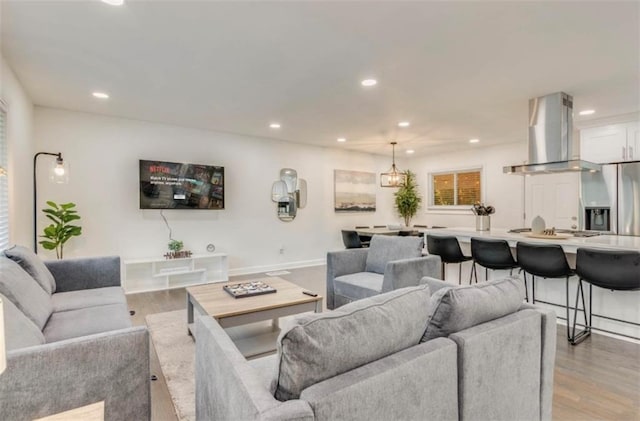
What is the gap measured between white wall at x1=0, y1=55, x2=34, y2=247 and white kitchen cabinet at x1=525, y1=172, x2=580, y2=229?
301 inches

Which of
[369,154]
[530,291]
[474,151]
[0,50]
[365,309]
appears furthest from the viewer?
[369,154]

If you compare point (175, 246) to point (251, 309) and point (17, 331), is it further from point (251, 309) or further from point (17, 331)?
point (17, 331)

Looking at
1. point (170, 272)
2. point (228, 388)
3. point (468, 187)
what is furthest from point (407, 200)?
point (228, 388)

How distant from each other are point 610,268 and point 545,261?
471 mm

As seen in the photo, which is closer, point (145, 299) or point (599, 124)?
point (145, 299)

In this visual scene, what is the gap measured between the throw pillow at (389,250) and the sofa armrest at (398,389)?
7.48ft

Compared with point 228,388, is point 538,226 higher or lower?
higher

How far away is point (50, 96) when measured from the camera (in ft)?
12.6

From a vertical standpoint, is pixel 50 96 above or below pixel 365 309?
above

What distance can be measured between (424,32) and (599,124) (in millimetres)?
4215

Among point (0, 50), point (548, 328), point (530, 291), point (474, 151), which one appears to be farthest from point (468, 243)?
point (0, 50)

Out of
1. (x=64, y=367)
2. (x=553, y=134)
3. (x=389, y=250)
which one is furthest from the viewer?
(x=553, y=134)

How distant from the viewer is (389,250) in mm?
3660

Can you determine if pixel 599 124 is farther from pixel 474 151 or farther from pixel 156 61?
pixel 156 61
